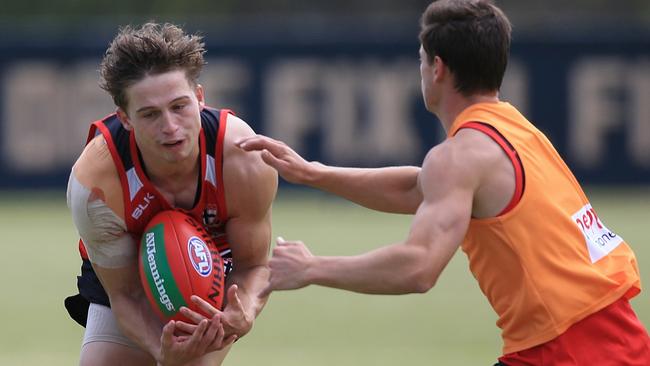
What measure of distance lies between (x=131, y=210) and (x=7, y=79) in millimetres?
12893

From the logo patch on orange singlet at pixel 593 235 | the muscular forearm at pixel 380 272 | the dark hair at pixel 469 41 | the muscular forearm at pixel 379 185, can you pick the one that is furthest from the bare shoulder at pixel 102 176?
the logo patch on orange singlet at pixel 593 235

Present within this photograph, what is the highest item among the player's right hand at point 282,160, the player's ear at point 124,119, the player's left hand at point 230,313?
the player's ear at point 124,119

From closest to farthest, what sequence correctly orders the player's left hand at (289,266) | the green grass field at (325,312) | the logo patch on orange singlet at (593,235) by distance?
the player's left hand at (289,266), the logo patch on orange singlet at (593,235), the green grass field at (325,312)

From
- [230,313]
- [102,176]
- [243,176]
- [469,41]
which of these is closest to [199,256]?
[230,313]

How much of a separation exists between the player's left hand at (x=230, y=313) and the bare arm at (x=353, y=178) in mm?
570

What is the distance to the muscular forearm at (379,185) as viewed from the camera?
5.57 m

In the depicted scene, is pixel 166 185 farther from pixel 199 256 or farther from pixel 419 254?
pixel 419 254

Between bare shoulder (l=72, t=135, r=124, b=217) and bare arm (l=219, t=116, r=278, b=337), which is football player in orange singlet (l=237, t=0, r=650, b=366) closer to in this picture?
bare arm (l=219, t=116, r=278, b=337)

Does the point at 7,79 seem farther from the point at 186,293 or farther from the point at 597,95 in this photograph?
the point at 186,293

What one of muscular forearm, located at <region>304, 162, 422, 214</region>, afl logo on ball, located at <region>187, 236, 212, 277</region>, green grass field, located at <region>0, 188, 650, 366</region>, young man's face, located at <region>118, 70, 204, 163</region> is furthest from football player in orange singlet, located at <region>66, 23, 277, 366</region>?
green grass field, located at <region>0, 188, 650, 366</region>

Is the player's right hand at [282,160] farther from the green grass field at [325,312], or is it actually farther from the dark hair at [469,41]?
the green grass field at [325,312]

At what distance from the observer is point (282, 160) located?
18.1 ft

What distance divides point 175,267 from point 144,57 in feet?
2.96

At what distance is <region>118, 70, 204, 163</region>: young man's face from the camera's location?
555 cm
